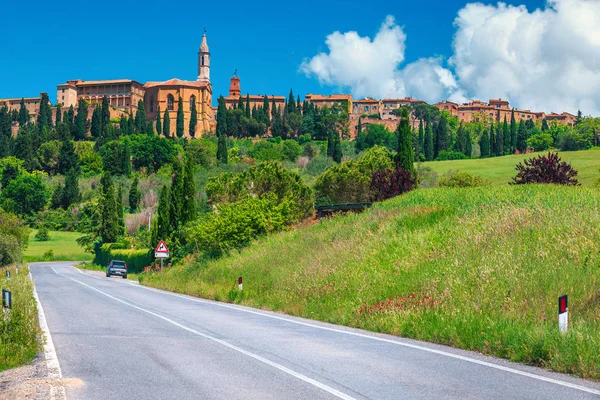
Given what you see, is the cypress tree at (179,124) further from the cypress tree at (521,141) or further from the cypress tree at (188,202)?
the cypress tree at (188,202)

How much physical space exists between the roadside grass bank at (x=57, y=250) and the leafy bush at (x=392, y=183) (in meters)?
51.8

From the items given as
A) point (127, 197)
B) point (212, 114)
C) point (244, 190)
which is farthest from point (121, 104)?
point (244, 190)

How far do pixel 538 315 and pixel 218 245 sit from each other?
26424 mm

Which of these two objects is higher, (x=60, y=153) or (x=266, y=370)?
(x=60, y=153)

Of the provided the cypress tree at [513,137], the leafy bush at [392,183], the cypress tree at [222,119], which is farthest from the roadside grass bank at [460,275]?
the cypress tree at [222,119]

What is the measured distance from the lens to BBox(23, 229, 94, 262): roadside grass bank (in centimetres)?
8580

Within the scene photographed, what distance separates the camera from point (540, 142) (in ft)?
478

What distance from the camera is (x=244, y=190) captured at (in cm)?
5297

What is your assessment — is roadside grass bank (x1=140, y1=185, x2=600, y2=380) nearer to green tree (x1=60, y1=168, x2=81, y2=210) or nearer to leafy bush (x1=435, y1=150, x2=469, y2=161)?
green tree (x1=60, y1=168, x2=81, y2=210)

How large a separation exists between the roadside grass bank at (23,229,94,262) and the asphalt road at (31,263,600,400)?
76288 mm

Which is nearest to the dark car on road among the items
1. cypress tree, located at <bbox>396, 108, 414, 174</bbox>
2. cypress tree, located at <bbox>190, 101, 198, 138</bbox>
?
cypress tree, located at <bbox>396, 108, 414, 174</bbox>

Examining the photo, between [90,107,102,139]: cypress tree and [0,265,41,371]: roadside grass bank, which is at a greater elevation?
[90,107,102,139]: cypress tree

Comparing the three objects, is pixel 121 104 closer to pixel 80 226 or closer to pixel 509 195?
pixel 80 226

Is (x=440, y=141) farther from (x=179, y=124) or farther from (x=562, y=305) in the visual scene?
(x=562, y=305)
